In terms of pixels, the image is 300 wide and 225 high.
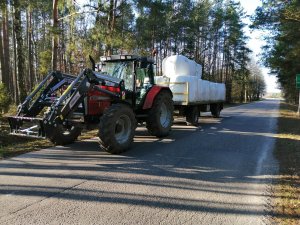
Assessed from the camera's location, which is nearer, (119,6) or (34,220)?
(34,220)

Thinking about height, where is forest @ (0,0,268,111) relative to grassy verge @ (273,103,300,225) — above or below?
above

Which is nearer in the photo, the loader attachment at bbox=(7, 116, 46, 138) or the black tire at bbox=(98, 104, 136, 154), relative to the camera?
the loader attachment at bbox=(7, 116, 46, 138)

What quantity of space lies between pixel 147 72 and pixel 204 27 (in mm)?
39530

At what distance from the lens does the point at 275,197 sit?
5527 mm

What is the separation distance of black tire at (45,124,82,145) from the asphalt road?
28 centimetres

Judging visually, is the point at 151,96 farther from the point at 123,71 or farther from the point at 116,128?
the point at 116,128

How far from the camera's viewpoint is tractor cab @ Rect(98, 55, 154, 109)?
10.3 m

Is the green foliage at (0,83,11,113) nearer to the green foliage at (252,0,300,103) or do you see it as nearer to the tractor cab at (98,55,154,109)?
the tractor cab at (98,55,154,109)

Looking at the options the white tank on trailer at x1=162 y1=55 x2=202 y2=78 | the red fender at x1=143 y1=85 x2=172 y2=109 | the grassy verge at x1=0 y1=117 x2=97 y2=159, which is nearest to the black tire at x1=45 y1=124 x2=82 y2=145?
the grassy verge at x1=0 y1=117 x2=97 y2=159

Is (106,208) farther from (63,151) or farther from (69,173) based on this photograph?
(63,151)

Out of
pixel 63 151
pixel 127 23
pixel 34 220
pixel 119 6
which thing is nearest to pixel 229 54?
pixel 127 23

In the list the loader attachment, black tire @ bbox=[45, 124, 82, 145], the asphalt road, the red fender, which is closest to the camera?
the asphalt road

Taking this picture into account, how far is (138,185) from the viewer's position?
5891mm

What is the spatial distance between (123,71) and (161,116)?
7.76ft
